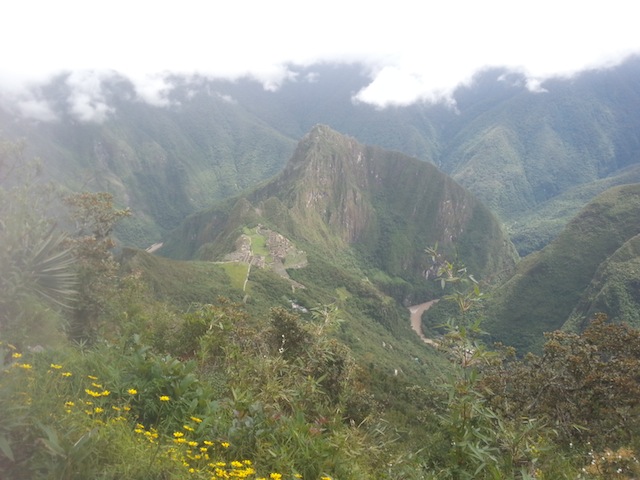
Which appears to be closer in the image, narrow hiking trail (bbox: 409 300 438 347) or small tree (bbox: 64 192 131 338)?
small tree (bbox: 64 192 131 338)

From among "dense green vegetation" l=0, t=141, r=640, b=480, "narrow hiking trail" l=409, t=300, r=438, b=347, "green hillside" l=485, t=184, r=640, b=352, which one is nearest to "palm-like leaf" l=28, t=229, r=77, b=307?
"dense green vegetation" l=0, t=141, r=640, b=480

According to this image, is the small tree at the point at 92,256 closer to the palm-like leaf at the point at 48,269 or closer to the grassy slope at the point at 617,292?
the palm-like leaf at the point at 48,269

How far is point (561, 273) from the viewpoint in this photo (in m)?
151

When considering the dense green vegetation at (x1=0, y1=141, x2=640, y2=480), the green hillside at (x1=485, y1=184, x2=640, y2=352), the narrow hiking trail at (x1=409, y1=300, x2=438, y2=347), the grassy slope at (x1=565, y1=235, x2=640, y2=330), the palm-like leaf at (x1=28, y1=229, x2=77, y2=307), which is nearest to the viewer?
the dense green vegetation at (x1=0, y1=141, x2=640, y2=480)

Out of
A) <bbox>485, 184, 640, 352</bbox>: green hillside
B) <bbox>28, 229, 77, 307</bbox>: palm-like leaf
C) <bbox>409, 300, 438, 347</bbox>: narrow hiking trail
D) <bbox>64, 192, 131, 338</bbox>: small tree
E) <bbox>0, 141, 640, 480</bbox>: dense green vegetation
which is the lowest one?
<bbox>409, 300, 438, 347</bbox>: narrow hiking trail

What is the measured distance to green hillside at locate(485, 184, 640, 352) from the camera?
137 meters

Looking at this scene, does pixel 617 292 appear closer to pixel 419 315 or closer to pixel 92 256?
pixel 419 315

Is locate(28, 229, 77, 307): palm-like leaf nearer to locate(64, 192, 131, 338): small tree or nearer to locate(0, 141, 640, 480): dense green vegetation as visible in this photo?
locate(0, 141, 640, 480): dense green vegetation

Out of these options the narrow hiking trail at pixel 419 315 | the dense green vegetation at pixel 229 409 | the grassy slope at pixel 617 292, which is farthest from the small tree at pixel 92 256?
the narrow hiking trail at pixel 419 315

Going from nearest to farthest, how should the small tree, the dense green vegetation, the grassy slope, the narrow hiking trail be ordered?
the dense green vegetation
the small tree
the grassy slope
the narrow hiking trail

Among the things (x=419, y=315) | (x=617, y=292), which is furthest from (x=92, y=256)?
(x=419, y=315)

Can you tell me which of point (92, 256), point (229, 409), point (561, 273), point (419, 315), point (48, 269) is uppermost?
point (48, 269)

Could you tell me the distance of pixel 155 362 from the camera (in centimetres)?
689

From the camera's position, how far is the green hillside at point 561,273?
13700 cm
